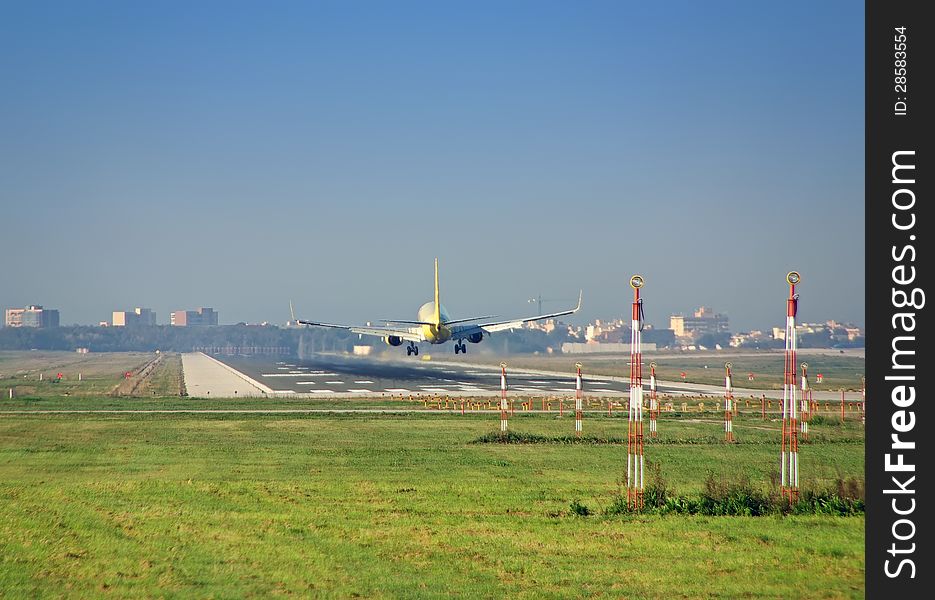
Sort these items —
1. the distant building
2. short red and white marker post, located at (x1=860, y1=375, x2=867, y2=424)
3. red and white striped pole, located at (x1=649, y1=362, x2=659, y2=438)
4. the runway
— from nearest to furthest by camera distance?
short red and white marker post, located at (x1=860, y1=375, x2=867, y2=424) < red and white striped pole, located at (x1=649, y1=362, x2=659, y2=438) < the runway < the distant building

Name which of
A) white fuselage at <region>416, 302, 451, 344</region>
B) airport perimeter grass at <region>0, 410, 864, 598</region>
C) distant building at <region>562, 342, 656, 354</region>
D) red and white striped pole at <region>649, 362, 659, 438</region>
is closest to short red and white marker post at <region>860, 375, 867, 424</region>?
airport perimeter grass at <region>0, 410, 864, 598</region>

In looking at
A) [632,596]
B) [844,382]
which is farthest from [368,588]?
[844,382]

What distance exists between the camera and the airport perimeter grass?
43.3 feet

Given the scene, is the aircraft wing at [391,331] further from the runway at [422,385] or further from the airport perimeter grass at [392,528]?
the airport perimeter grass at [392,528]

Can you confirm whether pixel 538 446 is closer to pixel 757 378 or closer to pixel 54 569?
pixel 54 569

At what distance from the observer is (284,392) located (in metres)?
60.2

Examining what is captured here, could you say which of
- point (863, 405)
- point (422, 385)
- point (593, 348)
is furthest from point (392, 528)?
point (593, 348)

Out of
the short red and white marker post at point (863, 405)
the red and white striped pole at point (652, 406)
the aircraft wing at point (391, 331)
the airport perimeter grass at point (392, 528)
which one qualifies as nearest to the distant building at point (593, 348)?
the aircraft wing at point (391, 331)

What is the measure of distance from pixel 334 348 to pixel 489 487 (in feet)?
551

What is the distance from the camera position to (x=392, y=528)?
16.8m

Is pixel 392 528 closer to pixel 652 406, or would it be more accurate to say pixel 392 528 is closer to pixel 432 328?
pixel 652 406

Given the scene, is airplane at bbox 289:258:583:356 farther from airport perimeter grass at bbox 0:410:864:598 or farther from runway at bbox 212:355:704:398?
airport perimeter grass at bbox 0:410:864:598

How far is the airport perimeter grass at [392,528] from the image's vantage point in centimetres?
1321

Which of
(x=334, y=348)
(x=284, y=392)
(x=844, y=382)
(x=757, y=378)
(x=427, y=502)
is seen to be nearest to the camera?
(x=427, y=502)
